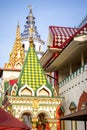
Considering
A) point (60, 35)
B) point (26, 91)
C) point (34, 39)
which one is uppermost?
point (34, 39)

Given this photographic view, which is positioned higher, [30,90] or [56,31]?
[56,31]

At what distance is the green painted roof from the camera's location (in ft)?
52.9

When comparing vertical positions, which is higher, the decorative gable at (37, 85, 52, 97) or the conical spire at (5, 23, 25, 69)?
the conical spire at (5, 23, 25, 69)

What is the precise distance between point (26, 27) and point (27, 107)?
189 feet

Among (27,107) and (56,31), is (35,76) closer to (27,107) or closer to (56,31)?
(27,107)

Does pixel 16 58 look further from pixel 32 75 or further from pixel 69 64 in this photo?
pixel 32 75

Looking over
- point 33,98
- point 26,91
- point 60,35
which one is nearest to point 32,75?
point 26,91

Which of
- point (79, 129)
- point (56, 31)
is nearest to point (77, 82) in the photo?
point (79, 129)

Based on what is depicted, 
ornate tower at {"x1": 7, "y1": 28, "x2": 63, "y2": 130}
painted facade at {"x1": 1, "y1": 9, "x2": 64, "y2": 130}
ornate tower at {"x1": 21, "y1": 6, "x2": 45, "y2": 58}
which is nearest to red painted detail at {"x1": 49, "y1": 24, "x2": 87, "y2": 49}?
painted facade at {"x1": 1, "y1": 9, "x2": 64, "y2": 130}

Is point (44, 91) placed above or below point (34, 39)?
below

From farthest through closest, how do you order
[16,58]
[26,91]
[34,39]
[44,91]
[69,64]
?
[34,39]
[16,58]
[69,64]
[44,91]
[26,91]

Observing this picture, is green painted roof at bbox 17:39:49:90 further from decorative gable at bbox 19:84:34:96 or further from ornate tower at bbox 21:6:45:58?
ornate tower at bbox 21:6:45:58

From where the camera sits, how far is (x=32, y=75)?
16438mm

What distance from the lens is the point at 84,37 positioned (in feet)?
47.2
